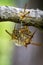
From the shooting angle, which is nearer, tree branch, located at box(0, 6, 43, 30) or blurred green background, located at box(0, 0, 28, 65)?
tree branch, located at box(0, 6, 43, 30)

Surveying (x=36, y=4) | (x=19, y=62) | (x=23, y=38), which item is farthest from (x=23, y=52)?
(x=23, y=38)

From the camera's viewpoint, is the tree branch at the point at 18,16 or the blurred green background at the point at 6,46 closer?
the tree branch at the point at 18,16

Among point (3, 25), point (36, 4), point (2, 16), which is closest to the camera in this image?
point (2, 16)

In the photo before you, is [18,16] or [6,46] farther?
[6,46]

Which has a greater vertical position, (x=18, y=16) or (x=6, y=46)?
(x=18, y=16)

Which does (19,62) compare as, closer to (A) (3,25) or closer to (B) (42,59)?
(B) (42,59)

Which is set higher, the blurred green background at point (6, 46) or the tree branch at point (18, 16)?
the tree branch at point (18, 16)

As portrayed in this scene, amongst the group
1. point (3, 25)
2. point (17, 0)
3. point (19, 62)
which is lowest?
point (19, 62)

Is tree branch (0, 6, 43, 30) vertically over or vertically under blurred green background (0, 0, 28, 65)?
over
